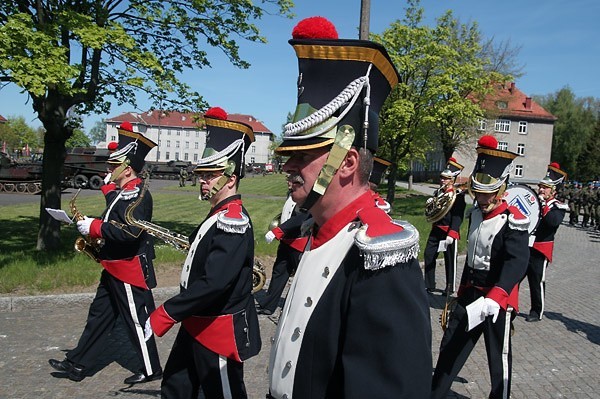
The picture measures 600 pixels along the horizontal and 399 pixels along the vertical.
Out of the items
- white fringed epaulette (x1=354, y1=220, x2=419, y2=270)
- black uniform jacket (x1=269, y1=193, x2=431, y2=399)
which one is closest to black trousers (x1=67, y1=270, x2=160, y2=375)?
black uniform jacket (x1=269, y1=193, x2=431, y2=399)

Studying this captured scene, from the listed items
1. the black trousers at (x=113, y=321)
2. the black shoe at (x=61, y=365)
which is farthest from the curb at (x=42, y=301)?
the black trousers at (x=113, y=321)

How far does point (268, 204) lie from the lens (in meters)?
25.0

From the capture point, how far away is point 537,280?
27.5ft

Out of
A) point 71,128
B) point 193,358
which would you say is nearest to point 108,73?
point 71,128

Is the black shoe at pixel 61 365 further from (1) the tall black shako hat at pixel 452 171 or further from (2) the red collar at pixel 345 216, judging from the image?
(1) the tall black shako hat at pixel 452 171

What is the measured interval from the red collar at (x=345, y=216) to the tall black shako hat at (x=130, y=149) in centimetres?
418

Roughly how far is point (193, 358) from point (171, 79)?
716cm

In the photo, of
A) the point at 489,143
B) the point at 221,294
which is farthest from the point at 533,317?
the point at 221,294

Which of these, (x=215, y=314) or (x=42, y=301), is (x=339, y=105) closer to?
(x=215, y=314)

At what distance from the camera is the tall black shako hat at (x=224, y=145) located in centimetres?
409

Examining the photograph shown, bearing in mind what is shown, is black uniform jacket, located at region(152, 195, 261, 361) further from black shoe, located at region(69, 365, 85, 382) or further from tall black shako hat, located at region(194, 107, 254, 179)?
black shoe, located at region(69, 365, 85, 382)

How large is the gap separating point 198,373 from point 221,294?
628 millimetres

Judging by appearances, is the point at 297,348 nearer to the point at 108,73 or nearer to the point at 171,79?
the point at 171,79

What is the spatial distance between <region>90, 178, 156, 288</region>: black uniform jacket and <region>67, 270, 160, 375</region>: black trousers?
112mm
